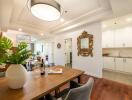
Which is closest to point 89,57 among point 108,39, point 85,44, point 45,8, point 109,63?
point 85,44

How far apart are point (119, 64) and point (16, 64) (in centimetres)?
540

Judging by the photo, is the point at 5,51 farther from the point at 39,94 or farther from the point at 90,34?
the point at 90,34

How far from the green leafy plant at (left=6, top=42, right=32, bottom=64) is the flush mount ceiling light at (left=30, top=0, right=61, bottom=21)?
780mm

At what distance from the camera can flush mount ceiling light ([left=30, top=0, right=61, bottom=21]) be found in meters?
1.62

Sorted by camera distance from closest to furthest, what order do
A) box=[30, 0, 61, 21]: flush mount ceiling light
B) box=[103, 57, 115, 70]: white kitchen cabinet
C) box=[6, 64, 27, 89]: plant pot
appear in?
box=[6, 64, 27, 89]: plant pot
box=[30, 0, 61, 21]: flush mount ceiling light
box=[103, 57, 115, 70]: white kitchen cabinet

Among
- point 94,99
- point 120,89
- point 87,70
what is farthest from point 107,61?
point 94,99

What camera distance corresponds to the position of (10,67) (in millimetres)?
1163

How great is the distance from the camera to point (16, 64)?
1190 mm

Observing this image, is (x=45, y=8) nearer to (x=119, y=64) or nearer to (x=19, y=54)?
(x=19, y=54)

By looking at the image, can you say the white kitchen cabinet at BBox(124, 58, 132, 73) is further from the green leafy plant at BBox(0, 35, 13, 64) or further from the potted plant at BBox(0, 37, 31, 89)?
the green leafy plant at BBox(0, 35, 13, 64)

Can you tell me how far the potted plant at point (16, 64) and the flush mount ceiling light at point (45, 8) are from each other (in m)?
0.78

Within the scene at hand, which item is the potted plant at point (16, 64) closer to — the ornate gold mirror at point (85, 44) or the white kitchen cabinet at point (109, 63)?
the ornate gold mirror at point (85, 44)

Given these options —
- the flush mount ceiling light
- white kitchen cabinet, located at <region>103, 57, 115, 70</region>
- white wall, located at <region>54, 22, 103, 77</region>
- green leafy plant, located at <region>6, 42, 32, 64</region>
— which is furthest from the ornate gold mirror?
green leafy plant, located at <region>6, 42, 32, 64</region>

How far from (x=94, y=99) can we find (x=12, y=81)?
209cm
